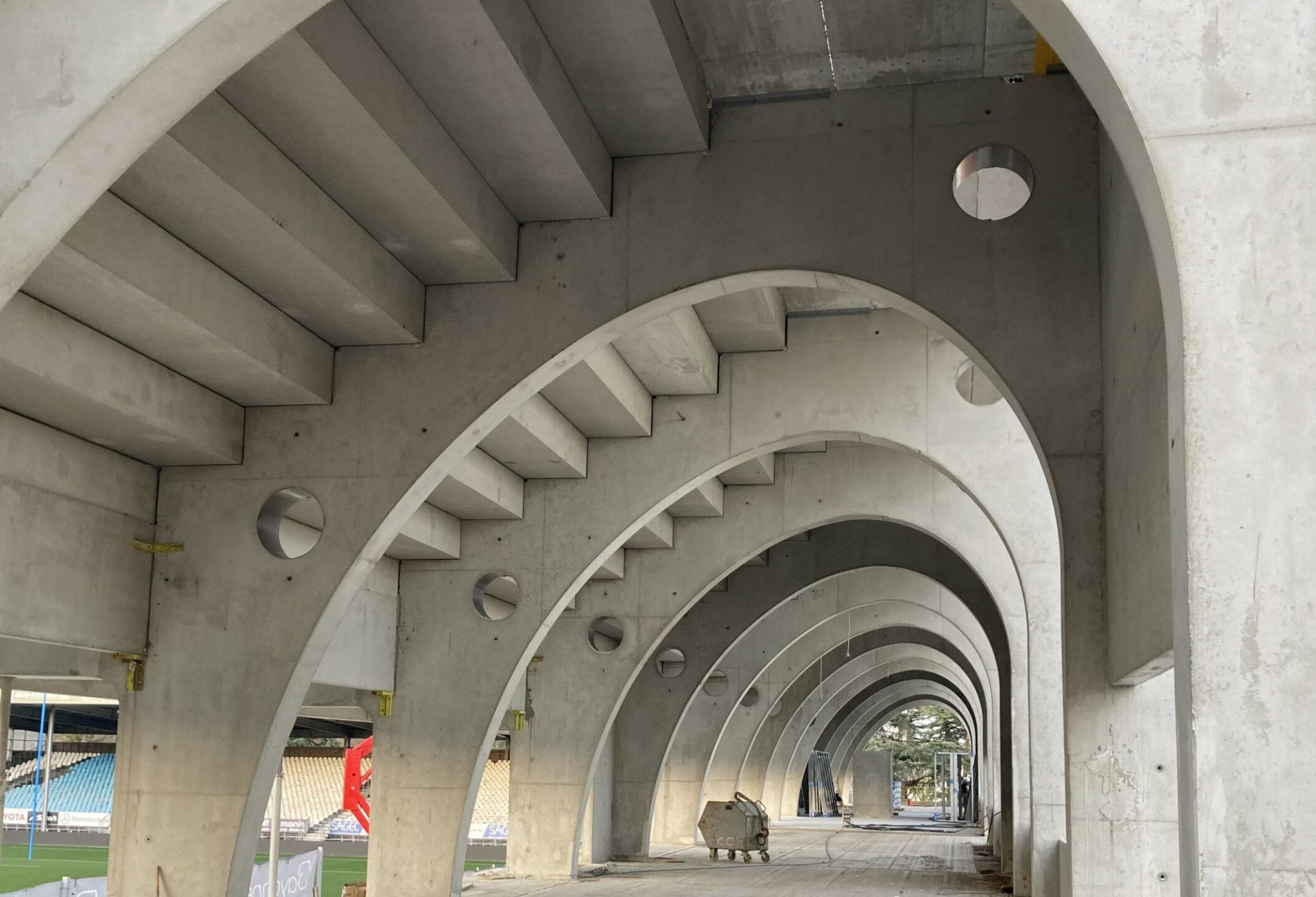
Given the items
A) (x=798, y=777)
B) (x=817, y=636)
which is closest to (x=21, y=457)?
(x=817, y=636)

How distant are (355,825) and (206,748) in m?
26.4

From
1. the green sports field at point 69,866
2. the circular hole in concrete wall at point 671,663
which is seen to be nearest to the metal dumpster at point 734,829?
the circular hole in concrete wall at point 671,663

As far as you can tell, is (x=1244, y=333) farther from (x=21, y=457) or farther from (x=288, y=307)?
(x=21, y=457)

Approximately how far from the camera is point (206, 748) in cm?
1232

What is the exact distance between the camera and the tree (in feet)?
287

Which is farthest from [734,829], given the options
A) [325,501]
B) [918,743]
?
[918,743]

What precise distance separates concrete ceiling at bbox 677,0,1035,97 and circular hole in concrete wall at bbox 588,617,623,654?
1342 cm

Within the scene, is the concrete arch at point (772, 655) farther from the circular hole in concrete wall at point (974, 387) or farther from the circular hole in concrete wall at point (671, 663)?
the circular hole in concrete wall at point (974, 387)

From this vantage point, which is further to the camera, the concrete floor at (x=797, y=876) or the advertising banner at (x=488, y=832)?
the advertising banner at (x=488, y=832)

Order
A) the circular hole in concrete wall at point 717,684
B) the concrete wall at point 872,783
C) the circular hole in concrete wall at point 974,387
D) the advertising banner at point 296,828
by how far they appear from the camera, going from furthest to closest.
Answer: the concrete wall at point 872,783 → the advertising banner at point 296,828 → the circular hole in concrete wall at point 717,684 → the circular hole in concrete wall at point 974,387

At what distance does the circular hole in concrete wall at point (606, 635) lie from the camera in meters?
23.5

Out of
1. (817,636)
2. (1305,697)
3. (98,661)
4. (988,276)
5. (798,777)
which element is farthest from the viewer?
(798,777)

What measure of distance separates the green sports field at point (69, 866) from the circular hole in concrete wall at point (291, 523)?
28.1ft

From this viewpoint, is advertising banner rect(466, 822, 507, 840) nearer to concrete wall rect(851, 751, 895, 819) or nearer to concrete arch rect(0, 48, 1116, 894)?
concrete arch rect(0, 48, 1116, 894)
